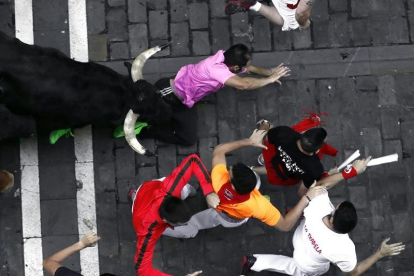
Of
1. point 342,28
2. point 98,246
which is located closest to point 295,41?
point 342,28

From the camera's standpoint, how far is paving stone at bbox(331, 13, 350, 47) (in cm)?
927

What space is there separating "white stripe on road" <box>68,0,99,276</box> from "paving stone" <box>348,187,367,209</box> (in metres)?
3.89

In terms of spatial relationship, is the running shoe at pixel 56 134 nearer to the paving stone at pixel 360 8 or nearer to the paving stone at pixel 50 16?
the paving stone at pixel 50 16

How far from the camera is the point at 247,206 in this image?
7.25 meters

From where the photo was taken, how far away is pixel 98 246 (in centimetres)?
873

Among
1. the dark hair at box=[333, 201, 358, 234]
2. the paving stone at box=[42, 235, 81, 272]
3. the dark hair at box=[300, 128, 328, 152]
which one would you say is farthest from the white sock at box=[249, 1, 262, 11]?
the paving stone at box=[42, 235, 81, 272]

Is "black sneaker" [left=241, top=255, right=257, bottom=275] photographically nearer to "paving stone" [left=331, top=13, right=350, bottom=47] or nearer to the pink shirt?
the pink shirt

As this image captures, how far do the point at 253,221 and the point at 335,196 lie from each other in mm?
1310

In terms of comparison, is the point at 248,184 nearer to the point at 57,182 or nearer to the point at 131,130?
the point at 131,130

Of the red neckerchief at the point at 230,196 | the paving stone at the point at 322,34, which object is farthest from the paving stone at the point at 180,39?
the red neckerchief at the point at 230,196

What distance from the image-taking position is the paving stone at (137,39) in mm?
9086

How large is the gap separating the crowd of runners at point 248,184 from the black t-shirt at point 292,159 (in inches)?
0.5

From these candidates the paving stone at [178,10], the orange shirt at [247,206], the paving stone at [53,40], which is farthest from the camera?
the paving stone at [178,10]

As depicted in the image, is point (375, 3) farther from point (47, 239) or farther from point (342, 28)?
point (47, 239)
